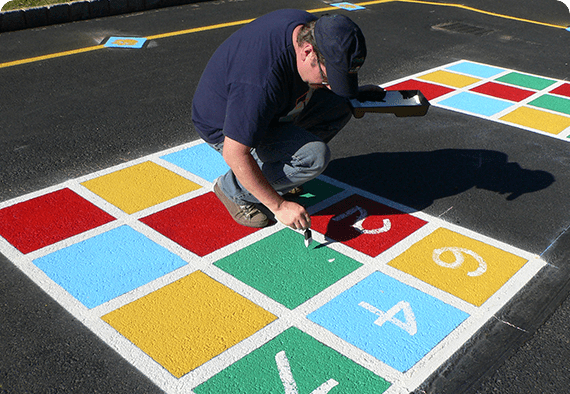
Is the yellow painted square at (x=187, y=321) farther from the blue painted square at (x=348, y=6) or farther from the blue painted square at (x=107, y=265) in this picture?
the blue painted square at (x=348, y=6)

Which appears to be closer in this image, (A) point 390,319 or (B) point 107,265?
(A) point 390,319

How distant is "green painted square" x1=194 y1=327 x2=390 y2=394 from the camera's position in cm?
242

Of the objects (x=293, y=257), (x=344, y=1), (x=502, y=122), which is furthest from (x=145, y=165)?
(x=344, y=1)

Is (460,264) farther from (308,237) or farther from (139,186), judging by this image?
(139,186)

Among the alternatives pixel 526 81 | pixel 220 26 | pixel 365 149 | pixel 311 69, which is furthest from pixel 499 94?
pixel 220 26

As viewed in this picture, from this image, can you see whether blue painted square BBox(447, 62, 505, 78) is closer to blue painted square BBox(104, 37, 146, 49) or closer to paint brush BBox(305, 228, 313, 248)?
blue painted square BBox(104, 37, 146, 49)

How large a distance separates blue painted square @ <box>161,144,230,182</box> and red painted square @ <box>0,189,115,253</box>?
90 centimetres

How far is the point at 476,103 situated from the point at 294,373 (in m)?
4.62

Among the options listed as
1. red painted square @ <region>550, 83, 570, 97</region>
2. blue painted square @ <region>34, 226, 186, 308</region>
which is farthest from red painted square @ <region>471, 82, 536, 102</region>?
blue painted square @ <region>34, 226, 186, 308</region>

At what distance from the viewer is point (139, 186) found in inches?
163

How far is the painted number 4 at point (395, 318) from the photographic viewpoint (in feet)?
9.25

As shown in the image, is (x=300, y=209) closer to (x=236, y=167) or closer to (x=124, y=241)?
(x=236, y=167)

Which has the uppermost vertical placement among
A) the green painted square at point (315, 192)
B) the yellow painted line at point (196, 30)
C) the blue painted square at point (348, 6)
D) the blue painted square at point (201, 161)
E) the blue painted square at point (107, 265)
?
the yellow painted line at point (196, 30)

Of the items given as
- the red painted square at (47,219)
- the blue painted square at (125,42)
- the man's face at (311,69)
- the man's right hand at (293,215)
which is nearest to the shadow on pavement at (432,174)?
the man's right hand at (293,215)
